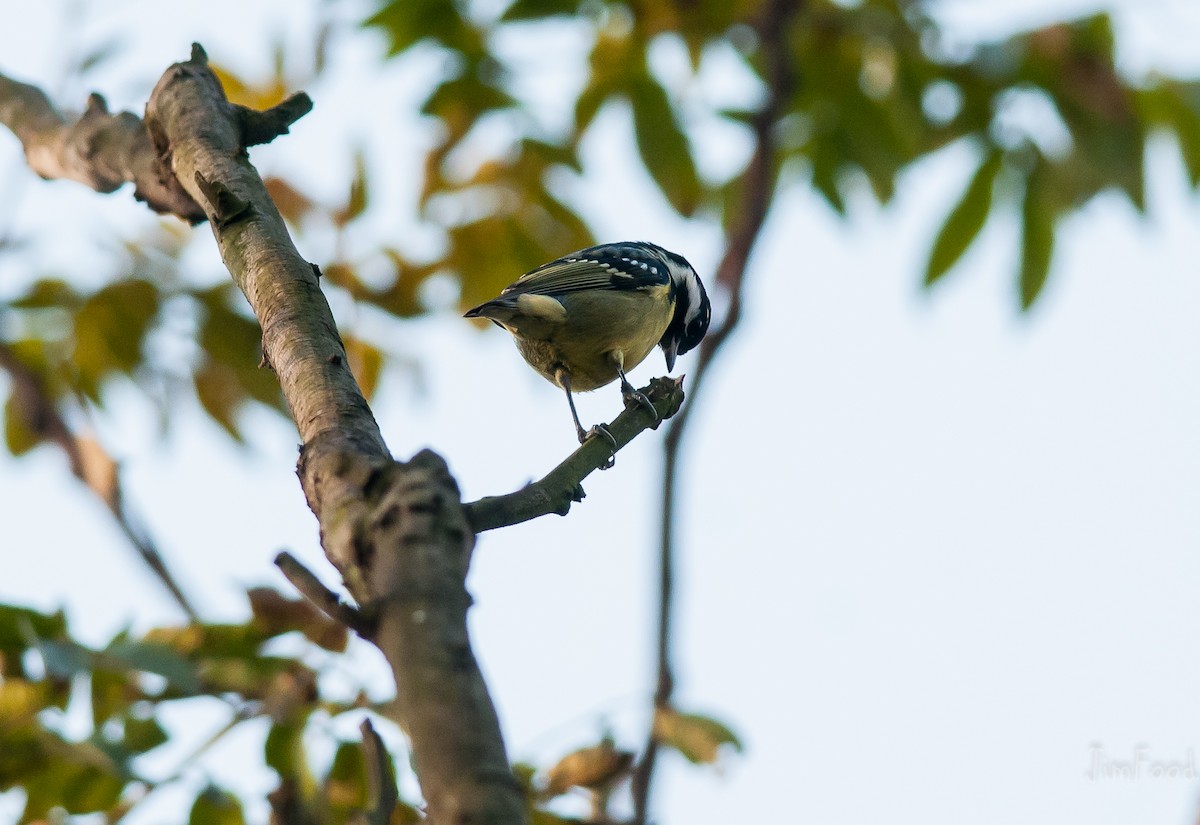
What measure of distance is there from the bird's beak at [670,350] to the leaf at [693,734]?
3.17 m

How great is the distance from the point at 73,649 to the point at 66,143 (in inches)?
51.6

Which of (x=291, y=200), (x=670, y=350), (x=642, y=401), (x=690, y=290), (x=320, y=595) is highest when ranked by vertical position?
(x=690, y=290)

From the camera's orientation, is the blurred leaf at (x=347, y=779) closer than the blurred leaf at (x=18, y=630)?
No

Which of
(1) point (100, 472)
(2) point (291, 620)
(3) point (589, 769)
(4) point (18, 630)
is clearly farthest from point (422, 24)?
(3) point (589, 769)

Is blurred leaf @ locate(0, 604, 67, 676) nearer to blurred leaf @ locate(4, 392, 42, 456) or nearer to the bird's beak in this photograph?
blurred leaf @ locate(4, 392, 42, 456)

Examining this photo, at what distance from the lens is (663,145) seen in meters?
5.41

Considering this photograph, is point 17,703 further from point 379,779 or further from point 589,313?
point 589,313

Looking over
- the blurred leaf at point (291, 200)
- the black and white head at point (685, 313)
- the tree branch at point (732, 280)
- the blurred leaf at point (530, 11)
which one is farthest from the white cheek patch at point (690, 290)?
the blurred leaf at point (291, 200)

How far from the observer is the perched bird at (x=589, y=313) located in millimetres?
5168

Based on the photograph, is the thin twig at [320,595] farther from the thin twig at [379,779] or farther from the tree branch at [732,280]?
the tree branch at [732,280]

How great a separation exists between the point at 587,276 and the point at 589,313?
0.20 metres

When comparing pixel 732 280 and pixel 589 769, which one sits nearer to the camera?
pixel 589 769

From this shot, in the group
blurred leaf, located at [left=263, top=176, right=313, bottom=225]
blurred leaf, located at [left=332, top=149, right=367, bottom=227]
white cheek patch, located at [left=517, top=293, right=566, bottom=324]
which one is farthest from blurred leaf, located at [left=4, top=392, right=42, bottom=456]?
white cheek patch, located at [left=517, top=293, right=566, bottom=324]

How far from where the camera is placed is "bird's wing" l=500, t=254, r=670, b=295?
5.23 meters
